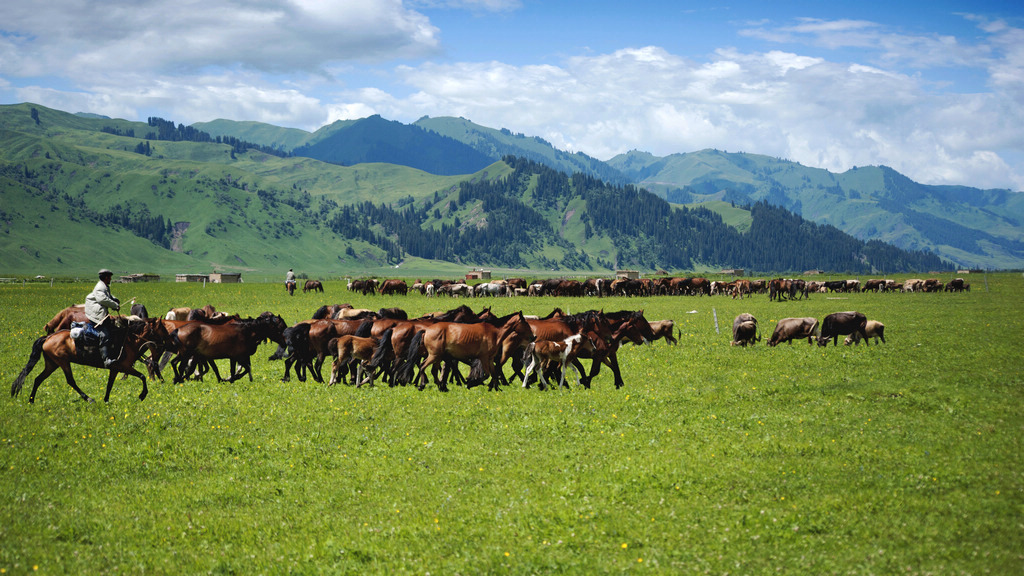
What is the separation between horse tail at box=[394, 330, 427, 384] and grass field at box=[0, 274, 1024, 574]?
1147mm

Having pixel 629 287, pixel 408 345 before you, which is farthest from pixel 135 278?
pixel 408 345

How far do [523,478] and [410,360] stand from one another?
966 cm

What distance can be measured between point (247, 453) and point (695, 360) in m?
17.5

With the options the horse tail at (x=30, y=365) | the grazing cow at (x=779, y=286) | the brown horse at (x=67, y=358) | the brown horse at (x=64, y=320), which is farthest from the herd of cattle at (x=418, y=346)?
the grazing cow at (x=779, y=286)

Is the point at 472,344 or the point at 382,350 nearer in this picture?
the point at 472,344

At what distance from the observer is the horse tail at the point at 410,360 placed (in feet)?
70.5

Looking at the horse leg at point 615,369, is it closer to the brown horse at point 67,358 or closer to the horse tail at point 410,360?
the horse tail at point 410,360

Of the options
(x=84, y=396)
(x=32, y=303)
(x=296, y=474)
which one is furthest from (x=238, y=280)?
(x=296, y=474)

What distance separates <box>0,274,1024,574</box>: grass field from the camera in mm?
9438

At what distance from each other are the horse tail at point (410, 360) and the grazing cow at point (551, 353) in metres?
3.49

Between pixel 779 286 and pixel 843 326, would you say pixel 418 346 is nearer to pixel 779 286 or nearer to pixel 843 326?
pixel 843 326

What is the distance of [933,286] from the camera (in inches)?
3339

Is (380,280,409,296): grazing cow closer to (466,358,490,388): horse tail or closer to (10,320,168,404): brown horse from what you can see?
(466,358,490,388): horse tail

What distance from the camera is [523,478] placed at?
12531mm
